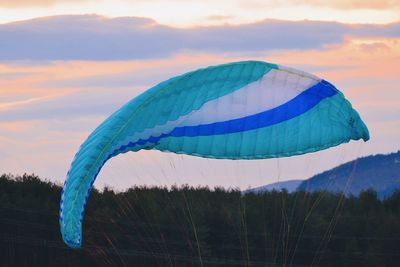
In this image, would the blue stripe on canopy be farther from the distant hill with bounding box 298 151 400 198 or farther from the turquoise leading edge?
the distant hill with bounding box 298 151 400 198

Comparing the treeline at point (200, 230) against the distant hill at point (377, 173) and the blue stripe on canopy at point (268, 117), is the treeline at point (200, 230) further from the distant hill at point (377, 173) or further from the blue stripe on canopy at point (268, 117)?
the distant hill at point (377, 173)

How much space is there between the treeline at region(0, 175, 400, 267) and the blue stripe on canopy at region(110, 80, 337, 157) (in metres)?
27.7

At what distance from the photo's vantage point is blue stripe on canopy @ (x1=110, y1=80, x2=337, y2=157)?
32094mm

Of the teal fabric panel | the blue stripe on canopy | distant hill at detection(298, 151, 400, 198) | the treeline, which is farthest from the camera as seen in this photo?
distant hill at detection(298, 151, 400, 198)

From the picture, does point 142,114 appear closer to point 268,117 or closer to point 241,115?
point 241,115

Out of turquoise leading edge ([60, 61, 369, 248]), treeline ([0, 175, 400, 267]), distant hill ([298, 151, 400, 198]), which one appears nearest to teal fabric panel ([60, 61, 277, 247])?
turquoise leading edge ([60, 61, 369, 248])

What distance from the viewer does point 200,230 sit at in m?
63.6

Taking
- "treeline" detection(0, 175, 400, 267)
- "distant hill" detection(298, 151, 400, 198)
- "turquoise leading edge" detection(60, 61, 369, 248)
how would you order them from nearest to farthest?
"turquoise leading edge" detection(60, 61, 369, 248), "treeline" detection(0, 175, 400, 267), "distant hill" detection(298, 151, 400, 198)

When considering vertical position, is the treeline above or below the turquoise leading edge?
below

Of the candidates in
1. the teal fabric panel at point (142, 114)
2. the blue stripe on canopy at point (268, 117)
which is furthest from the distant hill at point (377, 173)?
the teal fabric panel at point (142, 114)

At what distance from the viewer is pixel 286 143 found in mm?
32219

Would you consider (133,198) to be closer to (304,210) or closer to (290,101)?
(304,210)

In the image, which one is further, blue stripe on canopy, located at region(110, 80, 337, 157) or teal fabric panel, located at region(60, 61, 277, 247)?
blue stripe on canopy, located at region(110, 80, 337, 157)

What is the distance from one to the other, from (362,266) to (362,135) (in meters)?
31.8
